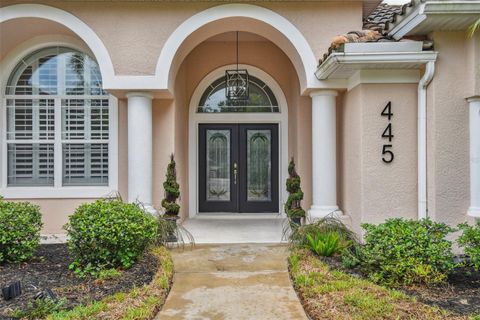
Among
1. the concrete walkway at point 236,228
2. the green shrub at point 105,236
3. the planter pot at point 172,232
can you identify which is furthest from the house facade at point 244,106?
the green shrub at point 105,236

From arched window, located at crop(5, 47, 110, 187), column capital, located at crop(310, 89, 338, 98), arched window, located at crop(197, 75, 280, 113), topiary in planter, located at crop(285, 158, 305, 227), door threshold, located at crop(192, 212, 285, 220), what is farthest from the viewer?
arched window, located at crop(197, 75, 280, 113)

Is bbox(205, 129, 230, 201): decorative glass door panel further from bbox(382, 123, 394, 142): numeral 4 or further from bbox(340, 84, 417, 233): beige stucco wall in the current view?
bbox(382, 123, 394, 142): numeral 4

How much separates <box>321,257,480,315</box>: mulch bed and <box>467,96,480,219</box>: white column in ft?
4.13

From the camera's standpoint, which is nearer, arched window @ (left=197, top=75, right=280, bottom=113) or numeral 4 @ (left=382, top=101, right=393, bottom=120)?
numeral 4 @ (left=382, top=101, right=393, bottom=120)

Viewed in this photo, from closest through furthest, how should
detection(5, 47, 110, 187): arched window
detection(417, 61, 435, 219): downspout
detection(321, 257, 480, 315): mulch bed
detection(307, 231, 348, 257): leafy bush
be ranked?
detection(321, 257, 480, 315): mulch bed → detection(307, 231, 348, 257): leafy bush → detection(417, 61, 435, 219): downspout → detection(5, 47, 110, 187): arched window

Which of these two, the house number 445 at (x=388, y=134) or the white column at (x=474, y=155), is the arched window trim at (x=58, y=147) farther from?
the white column at (x=474, y=155)

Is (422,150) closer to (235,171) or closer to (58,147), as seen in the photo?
(235,171)

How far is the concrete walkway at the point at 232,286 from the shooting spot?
4219mm

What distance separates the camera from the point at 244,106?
34.2ft

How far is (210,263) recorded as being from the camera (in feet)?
19.9

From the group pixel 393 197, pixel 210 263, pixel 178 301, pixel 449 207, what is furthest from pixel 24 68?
pixel 449 207

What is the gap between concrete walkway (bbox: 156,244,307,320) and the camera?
13.8 feet

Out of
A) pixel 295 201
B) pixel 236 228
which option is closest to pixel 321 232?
pixel 295 201

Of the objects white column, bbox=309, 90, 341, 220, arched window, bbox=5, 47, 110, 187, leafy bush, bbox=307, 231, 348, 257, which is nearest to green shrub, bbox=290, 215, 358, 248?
leafy bush, bbox=307, 231, 348, 257
